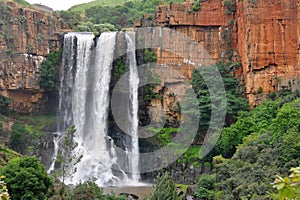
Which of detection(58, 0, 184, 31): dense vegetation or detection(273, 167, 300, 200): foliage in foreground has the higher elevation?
detection(58, 0, 184, 31): dense vegetation

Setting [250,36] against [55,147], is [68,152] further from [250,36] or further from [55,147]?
[250,36]

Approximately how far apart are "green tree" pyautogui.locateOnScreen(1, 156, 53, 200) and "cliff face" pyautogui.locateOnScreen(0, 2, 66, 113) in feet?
55.5

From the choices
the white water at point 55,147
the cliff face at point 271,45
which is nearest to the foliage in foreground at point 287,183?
the cliff face at point 271,45

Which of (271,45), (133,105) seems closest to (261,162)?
(271,45)

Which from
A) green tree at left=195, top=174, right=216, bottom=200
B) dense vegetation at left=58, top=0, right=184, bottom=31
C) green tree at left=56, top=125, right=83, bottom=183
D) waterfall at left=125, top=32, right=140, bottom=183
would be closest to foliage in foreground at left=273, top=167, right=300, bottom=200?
green tree at left=195, top=174, right=216, bottom=200

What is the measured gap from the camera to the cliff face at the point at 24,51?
1315 inches

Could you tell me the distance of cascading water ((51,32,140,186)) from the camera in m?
31.1

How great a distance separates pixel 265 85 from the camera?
94.7ft

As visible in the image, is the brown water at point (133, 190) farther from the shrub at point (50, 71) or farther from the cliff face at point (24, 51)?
the cliff face at point (24, 51)

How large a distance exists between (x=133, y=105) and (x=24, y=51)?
30.1 ft

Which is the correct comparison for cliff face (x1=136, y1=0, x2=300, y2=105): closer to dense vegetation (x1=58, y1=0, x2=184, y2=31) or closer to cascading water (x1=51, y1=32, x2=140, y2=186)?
cascading water (x1=51, y1=32, x2=140, y2=186)

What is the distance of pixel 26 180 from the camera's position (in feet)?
54.4

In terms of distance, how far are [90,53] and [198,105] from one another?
30.9 feet

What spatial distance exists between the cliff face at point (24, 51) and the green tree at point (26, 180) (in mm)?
16912
